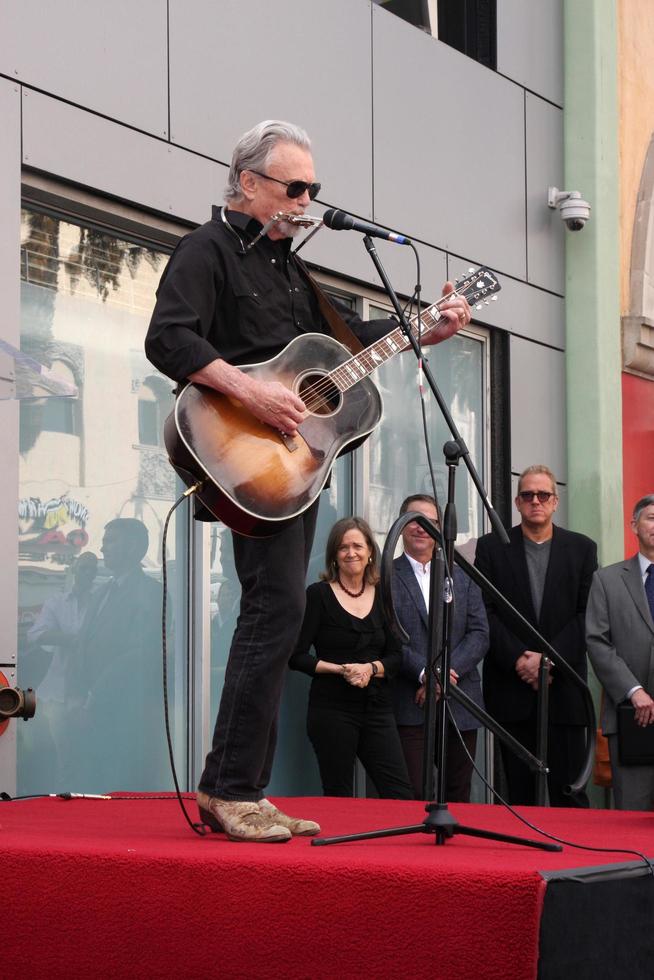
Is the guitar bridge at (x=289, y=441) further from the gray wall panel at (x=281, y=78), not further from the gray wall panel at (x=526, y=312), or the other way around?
the gray wall panel at (x=526, y=312)

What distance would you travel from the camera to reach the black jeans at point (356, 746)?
21.7 ft

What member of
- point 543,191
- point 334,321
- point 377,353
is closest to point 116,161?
point 334,321

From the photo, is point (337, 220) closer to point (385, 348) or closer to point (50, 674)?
point (385, 348)

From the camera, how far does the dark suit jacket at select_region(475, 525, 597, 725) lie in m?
7.07

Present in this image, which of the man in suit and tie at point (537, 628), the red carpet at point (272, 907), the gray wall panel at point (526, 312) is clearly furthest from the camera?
the gray wall panel at point (526, 312)

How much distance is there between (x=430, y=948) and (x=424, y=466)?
539 cm

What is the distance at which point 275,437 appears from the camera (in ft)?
12.5

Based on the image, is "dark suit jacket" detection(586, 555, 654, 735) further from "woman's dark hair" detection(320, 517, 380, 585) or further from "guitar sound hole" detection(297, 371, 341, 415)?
"guitar sound hole" detection(297, 371, 341, 415)

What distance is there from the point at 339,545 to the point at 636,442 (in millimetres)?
3539

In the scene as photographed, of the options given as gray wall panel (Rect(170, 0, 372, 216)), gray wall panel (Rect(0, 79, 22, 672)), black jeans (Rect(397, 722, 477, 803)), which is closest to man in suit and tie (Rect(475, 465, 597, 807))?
black jeans (Rect(397, 722, 477, 803))

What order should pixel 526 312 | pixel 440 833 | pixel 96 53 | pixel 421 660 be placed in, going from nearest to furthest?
pixel 440 833
pixel 96 53
pixel 421 660
pixel 526 312

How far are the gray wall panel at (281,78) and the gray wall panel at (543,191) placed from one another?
1709mm

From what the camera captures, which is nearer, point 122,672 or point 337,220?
point 337,220

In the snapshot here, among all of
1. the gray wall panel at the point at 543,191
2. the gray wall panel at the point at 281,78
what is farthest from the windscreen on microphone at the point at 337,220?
the gray wall panel at the point at 543,191
